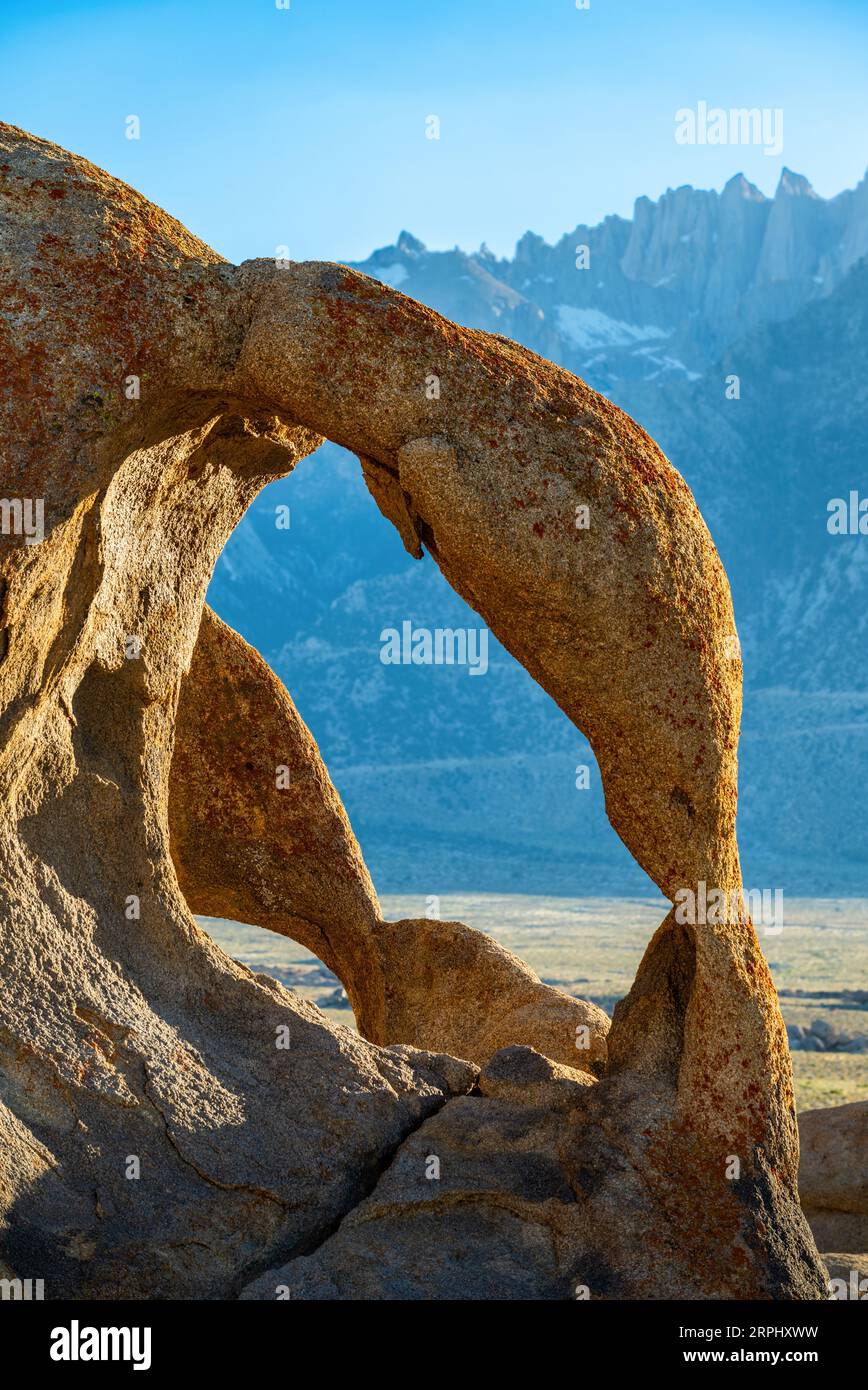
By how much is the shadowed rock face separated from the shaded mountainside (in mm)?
56407

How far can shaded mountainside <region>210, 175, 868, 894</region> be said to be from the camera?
73875 millimetres

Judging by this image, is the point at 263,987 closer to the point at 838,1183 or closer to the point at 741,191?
the point at 838,1183

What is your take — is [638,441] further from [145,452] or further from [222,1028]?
[222,1028]

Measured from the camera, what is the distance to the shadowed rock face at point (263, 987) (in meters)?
8.29

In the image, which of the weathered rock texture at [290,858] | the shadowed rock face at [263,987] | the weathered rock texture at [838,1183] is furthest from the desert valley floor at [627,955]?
the shadowed rock face at [263,987]

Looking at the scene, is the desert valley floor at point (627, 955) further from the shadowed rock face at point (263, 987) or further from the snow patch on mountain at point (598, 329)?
the snow patch on mountain at point (598, 329)

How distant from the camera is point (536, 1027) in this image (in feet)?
37.6

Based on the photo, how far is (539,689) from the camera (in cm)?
9000

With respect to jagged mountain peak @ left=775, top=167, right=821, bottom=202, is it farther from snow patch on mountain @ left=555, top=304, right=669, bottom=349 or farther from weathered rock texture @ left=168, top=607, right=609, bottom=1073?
weathered rock texture @ left=168, top=607, right=609, bottom=1073

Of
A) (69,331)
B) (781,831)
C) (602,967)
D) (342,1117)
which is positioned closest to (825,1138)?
(342,1117)

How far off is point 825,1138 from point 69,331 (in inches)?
316

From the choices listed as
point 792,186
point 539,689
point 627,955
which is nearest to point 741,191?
point 792,186

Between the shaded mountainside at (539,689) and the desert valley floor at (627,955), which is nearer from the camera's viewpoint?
the desert valley floor at (627,955)

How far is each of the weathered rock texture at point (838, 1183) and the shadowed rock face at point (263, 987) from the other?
3.92 m
